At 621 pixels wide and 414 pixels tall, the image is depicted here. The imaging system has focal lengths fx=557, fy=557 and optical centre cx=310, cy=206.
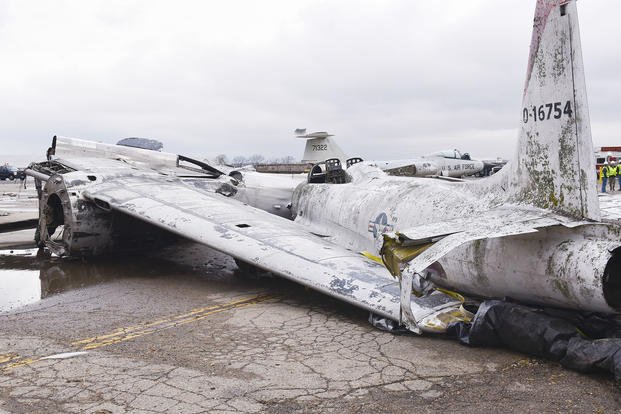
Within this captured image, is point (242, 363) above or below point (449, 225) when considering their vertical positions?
below

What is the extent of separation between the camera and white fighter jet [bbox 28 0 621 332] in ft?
15.1

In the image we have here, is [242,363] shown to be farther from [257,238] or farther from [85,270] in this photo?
[85,270]

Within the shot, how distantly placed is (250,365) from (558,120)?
11.3 feet

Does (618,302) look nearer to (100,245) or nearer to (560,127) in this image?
(560,127)

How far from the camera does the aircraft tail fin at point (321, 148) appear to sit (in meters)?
39.1

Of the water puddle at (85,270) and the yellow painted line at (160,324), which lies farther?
the water puddle at (85,270)

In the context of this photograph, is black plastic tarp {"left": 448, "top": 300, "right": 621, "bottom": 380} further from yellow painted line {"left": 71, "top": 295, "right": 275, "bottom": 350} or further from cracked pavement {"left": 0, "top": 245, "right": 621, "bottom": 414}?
yellow painted line {"left": 71, "top": 295, "right": 275, "bottom": 350}

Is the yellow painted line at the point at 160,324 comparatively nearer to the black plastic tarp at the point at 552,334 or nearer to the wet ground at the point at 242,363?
the wet ground at the point at 242,363

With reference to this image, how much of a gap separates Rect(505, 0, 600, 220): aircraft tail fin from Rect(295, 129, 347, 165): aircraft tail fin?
33767 millimetres

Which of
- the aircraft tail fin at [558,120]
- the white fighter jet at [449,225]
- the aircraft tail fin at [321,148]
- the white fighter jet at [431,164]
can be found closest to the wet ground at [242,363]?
the white fighter jet at [449,225]

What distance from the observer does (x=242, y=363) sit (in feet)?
15.9

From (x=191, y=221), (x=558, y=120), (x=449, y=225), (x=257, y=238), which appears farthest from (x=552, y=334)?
(x=191, y=221)

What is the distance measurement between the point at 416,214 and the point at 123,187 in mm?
5409

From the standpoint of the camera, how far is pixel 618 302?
4453 millimetres
